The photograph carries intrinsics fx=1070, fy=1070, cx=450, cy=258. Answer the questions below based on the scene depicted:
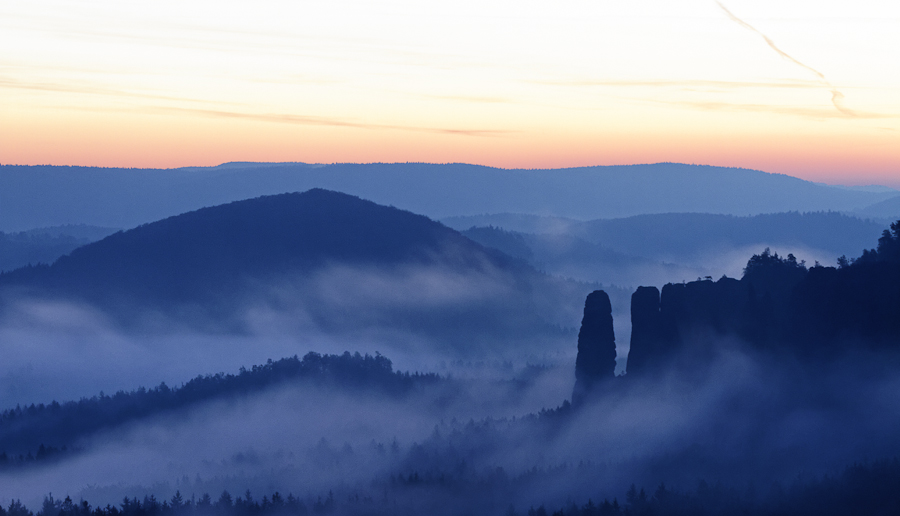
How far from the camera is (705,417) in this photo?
161500mm

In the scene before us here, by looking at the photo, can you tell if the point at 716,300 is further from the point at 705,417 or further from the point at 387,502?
the point at 387,502

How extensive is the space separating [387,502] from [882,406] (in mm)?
81974

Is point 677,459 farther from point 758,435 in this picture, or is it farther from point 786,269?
point 786,269

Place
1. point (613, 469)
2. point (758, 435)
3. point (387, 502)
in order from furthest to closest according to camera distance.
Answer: point (387, 502) < point (613, 469) < point (758, 435)

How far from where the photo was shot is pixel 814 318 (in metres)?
147

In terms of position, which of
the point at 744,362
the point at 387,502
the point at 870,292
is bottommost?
the point at 387,502

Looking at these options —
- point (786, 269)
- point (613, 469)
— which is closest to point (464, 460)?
point (613, 469)

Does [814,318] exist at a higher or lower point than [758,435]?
higher

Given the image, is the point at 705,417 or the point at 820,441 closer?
the point at 820,441

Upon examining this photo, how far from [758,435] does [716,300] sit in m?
20.2

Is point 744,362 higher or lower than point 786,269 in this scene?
lower

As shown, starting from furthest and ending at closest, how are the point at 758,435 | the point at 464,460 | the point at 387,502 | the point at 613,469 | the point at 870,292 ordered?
the point at 464,460, the point at 387,502, the point at 613,469, the point at 758,435, the point at 870,292

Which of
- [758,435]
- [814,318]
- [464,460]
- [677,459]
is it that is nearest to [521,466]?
[464,460]

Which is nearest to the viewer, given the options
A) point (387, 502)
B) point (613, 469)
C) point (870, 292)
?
point (870, 292)
